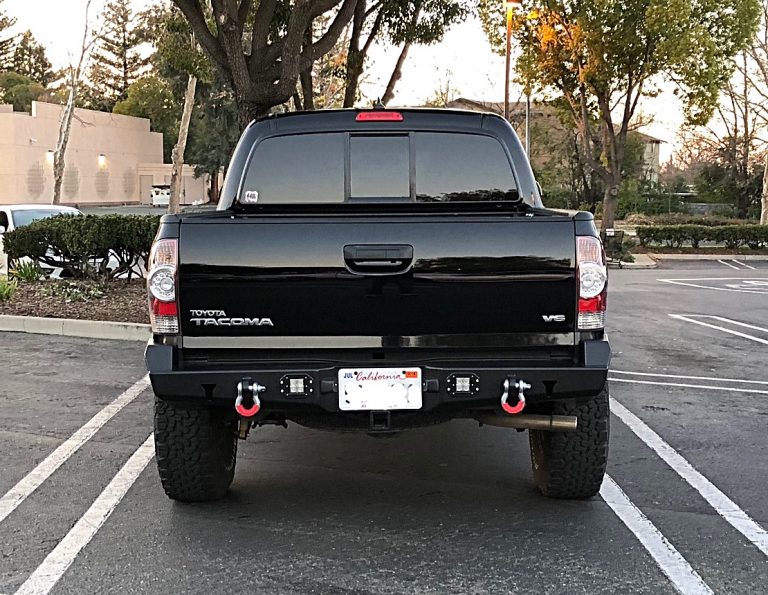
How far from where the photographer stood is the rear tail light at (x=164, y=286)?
3906mm

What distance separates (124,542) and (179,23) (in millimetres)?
16741

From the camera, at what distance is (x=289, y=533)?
14.3 ft

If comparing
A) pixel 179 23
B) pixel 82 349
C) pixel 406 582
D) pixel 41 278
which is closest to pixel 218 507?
pixel 406 582

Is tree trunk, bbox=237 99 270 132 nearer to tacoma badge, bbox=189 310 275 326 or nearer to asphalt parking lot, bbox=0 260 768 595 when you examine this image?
asphalt parking lot, bbox=0 260 768 595

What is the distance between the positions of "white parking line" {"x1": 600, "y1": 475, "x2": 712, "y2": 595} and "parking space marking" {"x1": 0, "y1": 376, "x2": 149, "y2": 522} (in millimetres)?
3120

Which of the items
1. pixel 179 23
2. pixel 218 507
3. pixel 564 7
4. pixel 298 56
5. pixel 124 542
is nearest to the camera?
pixel 124 542

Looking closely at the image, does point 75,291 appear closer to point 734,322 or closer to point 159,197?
point 734,322

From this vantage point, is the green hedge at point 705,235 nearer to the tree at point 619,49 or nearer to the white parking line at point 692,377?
the tree at point 619,49

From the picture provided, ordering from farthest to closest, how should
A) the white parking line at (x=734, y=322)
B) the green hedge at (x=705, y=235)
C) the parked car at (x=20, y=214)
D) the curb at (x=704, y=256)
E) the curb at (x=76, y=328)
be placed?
the green hedge at (x=705, y=235) < the curb at (x=704, y=256) < the parked car at (x=20, y=214) < the white parking line at (x=734, y=322) < the curb at (x=76, y=328)

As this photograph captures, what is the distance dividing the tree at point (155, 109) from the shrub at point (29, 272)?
185 feet

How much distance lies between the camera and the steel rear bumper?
392cm

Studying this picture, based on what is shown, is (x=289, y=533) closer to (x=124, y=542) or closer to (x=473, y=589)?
(x=124, y=542)

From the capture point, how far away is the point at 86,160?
171 ft

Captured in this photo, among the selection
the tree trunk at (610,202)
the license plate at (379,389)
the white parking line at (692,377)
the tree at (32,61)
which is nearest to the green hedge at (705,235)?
the tree trunk at (610,202)
